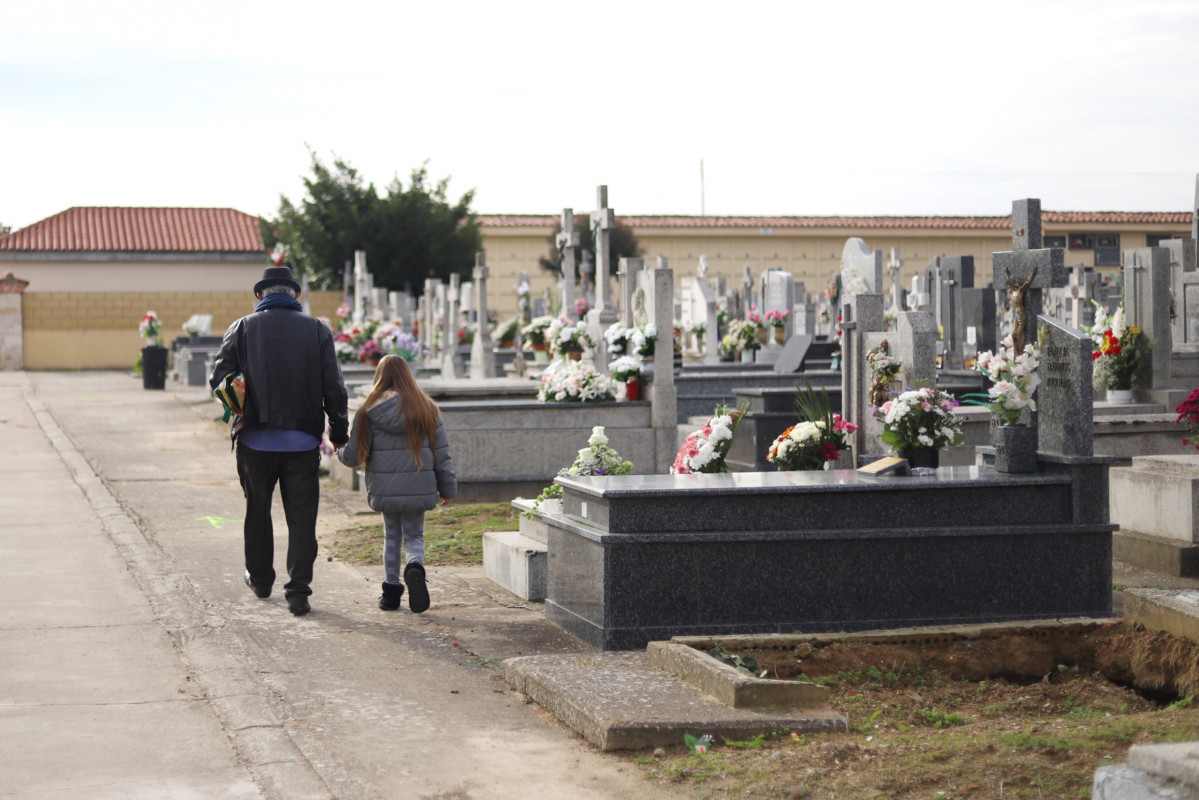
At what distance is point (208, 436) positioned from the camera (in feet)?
66.4

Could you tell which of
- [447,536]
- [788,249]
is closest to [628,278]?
[447,536]

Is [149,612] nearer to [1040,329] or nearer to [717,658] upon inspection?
[717,658]

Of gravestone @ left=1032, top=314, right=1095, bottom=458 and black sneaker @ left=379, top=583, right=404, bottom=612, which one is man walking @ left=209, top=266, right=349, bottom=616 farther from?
gravestone @ left=1032, top=314, right=1095, bottom=458

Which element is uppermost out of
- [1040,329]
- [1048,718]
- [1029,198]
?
[1029,198]

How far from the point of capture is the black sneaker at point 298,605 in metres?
7.53

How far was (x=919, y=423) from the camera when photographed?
734cm

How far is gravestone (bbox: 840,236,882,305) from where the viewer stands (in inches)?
543

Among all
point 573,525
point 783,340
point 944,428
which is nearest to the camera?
point 573,525

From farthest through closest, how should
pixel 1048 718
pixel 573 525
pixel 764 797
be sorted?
pixel 573 525 → pixel 1048 718 → pixel 764 797

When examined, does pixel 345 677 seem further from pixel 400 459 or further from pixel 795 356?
pixel 795 356

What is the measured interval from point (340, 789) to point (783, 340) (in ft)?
71.9

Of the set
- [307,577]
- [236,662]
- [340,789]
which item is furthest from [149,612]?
[340,789]

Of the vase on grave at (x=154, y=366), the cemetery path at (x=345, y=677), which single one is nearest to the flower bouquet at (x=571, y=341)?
the cemetery path at (x=345, y=677)

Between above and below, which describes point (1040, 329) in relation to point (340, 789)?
above
